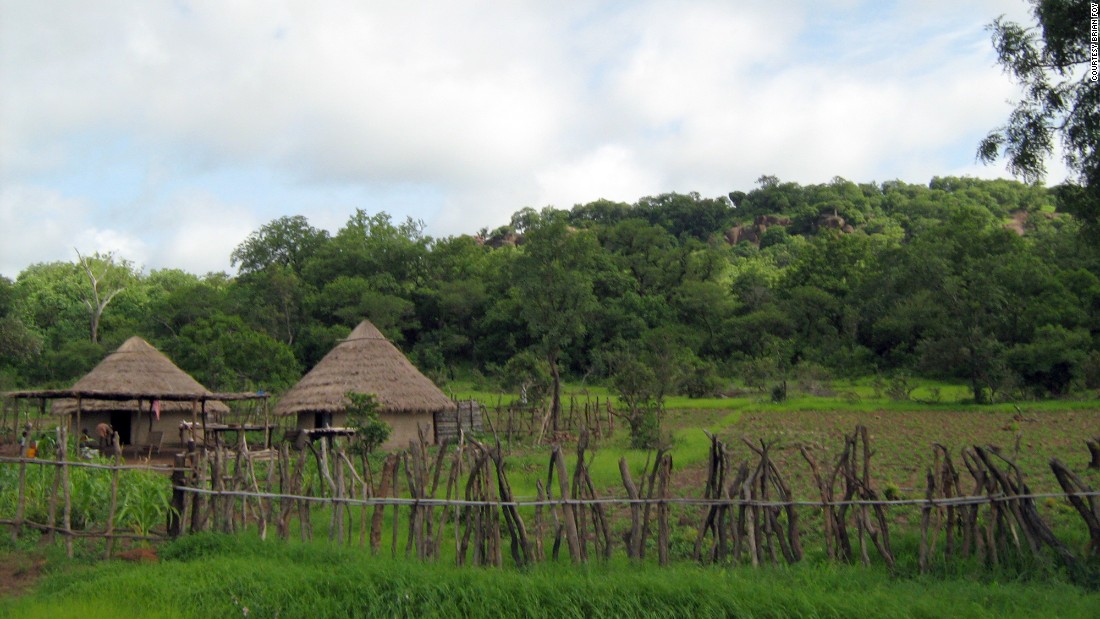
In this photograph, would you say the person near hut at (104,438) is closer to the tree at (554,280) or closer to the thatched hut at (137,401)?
the thatched hut at (137,401)

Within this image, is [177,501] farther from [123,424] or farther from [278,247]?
[278,247]

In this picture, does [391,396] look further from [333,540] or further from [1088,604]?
[1088,604]

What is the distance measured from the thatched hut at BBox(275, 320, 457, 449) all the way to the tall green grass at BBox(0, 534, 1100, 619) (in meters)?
13.6

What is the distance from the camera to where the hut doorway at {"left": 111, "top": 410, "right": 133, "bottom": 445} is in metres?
24.2

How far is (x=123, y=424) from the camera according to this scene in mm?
24422

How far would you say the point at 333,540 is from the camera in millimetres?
8320

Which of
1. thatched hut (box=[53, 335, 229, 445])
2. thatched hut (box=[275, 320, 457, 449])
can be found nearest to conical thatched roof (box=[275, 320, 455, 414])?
thatched hut (box=[275, 320, 457, 449])

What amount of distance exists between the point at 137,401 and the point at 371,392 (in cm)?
643

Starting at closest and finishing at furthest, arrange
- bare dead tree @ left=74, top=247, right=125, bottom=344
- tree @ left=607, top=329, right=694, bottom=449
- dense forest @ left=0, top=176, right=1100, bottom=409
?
1. tree @ left=607, top=329, right=694, bottom=449
2. dense forest @ left=0, top=176, right=1100, bottom=409
3. bare dead tree @ left=74, top=247, right=125, bottom=344

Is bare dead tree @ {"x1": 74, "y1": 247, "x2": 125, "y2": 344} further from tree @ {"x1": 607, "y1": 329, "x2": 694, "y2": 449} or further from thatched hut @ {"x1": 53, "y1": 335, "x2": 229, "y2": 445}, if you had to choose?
tree @ {"x1": 607, "y1": 329, "x2": 694, "y2": 449}

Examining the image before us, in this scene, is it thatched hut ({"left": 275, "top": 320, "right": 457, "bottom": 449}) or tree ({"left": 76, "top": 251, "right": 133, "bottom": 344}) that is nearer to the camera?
thatched hut ({"left": 275, "top": 320, "right": 457, "bottom": 449})

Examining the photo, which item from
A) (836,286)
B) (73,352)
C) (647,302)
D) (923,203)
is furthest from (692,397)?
(923,203)

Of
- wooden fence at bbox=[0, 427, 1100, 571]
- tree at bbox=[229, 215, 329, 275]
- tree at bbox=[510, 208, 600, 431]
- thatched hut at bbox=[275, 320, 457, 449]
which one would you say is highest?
tree at bbox=[229, 215, 329, 275]

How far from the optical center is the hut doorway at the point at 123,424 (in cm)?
2423
